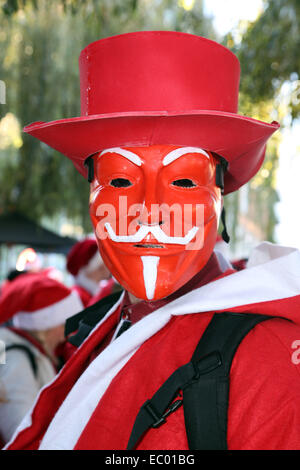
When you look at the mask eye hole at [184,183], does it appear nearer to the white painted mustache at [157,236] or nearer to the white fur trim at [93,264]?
the white painted mustache at [157,236]

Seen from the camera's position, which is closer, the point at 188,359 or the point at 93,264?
the point at 188,359

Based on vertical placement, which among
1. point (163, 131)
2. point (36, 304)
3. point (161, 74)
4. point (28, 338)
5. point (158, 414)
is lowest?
point (28, 338)

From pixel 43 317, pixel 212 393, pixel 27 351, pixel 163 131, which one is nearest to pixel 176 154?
pixel 163 131

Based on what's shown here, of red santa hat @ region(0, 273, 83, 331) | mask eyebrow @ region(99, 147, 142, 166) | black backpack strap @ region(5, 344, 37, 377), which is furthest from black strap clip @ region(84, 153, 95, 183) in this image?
red santa hat @ region(0, 273, 83, 331)

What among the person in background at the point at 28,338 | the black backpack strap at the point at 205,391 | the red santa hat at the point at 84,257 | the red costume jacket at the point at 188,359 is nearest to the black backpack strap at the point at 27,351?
the person in background at the point at 28,338

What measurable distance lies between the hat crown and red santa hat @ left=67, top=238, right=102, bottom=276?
341 cm

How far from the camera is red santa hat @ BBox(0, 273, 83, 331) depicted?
10.7ft

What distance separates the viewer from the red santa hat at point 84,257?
16.1 feet

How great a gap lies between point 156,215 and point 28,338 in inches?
77.3

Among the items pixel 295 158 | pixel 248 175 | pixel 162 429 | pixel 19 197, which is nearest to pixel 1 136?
pixel 19 197

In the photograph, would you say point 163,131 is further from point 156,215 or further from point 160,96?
point 156,215

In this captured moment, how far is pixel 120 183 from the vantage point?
1.56 metres
